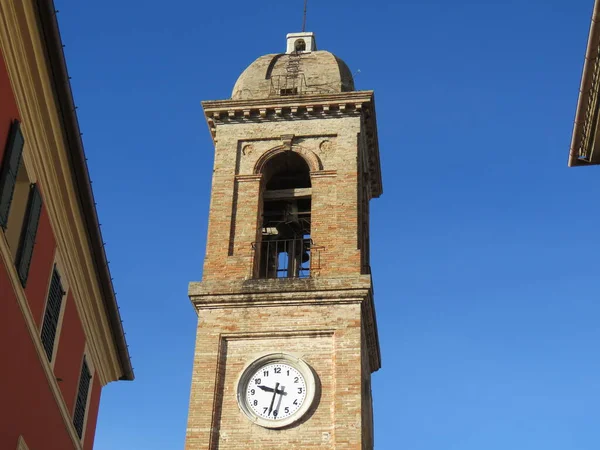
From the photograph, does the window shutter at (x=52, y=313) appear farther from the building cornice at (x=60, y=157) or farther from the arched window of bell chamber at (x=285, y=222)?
the arched window of bell chamber at (x=285, y=222)

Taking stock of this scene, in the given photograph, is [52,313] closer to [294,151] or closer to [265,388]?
[265,388]

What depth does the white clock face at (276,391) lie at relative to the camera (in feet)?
70.3

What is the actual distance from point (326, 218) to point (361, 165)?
2301mm

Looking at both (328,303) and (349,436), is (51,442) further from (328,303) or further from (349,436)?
(328,303)

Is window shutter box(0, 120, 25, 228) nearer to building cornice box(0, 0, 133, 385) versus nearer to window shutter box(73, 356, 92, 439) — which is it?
building cornice box(0, 0, 133, 385)

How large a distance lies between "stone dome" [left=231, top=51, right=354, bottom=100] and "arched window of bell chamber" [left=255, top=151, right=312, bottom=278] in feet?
6.56

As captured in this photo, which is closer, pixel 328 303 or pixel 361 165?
pixel 328 303

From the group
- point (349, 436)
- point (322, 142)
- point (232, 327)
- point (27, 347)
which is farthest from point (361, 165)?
point (27, 347)

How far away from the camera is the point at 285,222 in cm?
2531

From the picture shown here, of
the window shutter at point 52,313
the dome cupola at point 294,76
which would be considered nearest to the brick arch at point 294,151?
the dome cupola at point 294,76

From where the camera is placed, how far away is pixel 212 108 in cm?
2612

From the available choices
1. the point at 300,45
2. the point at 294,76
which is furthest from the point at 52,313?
the point at 300,45

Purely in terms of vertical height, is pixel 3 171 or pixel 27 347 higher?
pixel 3 171

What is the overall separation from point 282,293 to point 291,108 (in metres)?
5.37
